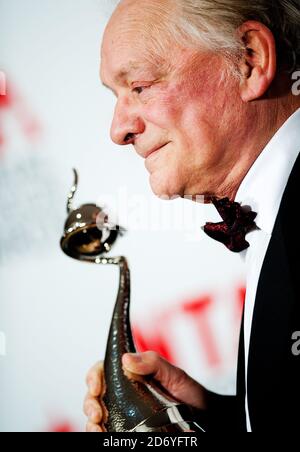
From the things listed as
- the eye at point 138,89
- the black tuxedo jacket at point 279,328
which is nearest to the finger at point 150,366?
the black tuxedo jacket at point 279,328

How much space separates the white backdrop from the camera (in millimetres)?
1196

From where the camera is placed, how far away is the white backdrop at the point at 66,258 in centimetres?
120

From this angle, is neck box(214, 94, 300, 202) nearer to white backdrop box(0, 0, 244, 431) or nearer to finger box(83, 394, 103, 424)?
white backdrop box(0, 0, 244, 431)

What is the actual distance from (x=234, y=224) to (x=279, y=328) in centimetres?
18

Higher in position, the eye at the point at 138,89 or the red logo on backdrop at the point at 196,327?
the eye at the point at 138,89

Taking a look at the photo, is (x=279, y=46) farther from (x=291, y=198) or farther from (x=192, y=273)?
(x=192, y=273)

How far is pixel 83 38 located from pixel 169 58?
376mm

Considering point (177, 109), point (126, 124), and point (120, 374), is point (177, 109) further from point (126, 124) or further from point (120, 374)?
point (120, 374)

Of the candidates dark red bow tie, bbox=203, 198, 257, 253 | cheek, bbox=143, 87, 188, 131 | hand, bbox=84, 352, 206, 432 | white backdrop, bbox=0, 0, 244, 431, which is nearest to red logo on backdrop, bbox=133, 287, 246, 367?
white backdrop, bbox=0, 0, 244, 431

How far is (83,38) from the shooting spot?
122 cm

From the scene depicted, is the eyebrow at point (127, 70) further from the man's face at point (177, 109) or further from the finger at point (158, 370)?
the finger at point (158, 370)

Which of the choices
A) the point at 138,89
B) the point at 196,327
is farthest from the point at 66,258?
the point at 138,89
